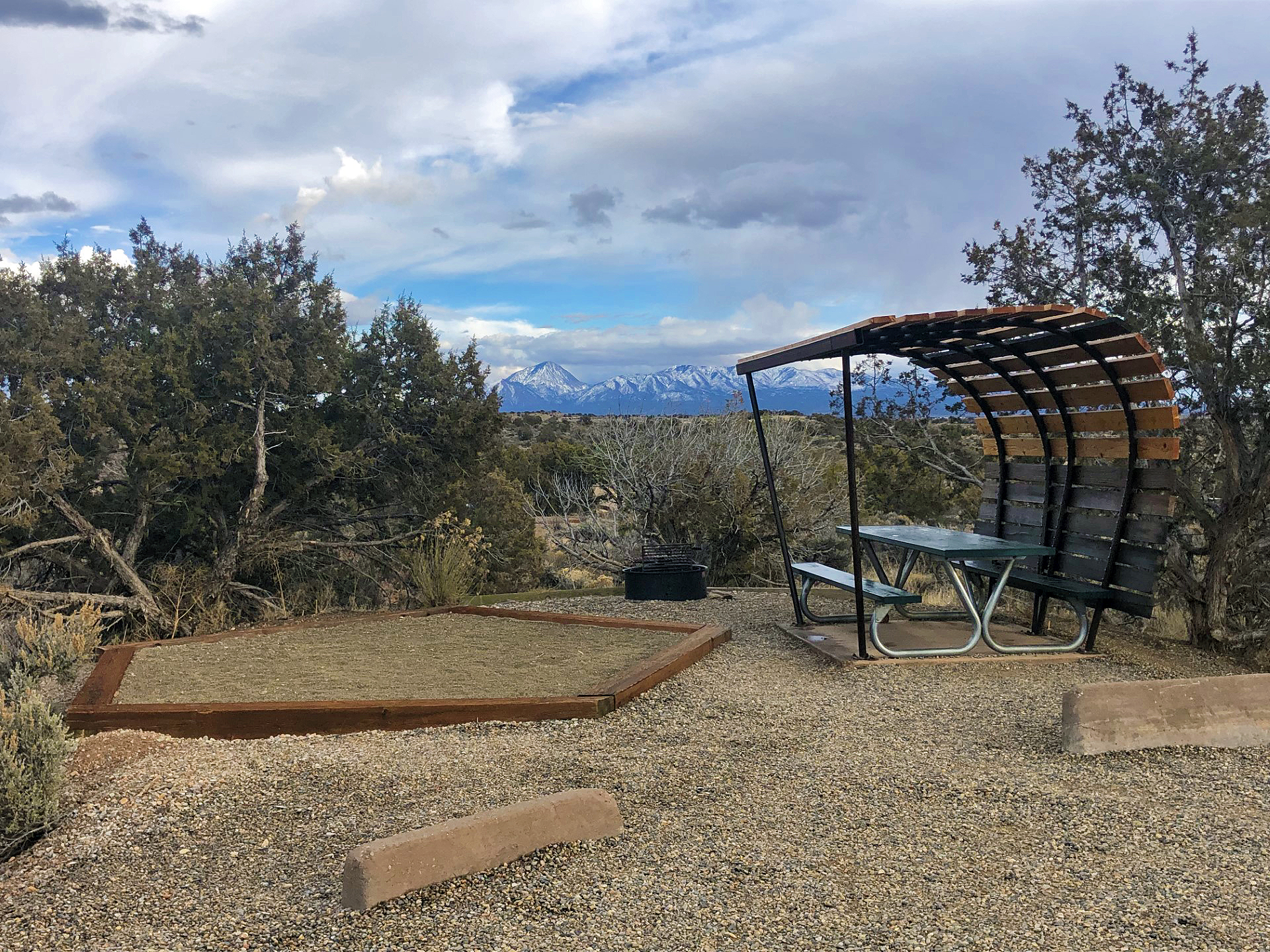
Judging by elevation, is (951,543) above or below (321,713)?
above

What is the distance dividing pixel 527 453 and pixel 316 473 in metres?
8.51

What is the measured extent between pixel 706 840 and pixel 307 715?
2.44 meters

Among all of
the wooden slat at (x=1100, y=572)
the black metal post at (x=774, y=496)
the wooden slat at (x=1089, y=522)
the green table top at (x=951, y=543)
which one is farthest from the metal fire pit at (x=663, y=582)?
the wooden slat at (x=1100, y=572)

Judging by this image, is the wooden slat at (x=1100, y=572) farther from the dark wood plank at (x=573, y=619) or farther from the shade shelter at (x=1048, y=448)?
the dark wood plank at (x=573, y=619)

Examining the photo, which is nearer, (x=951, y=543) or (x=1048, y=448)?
(x=951, y=543)

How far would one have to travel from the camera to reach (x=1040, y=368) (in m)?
6.83

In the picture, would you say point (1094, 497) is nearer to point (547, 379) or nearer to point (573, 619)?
point (573, 619)

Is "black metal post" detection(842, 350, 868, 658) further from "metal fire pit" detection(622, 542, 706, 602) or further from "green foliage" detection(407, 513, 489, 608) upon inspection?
"green foliage" detection(407, 513, 489, 608)

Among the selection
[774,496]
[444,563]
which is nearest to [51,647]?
[444,563]

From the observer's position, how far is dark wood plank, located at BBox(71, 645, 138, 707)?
16.5 ft

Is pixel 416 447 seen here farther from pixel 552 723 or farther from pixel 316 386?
pixel 552 723

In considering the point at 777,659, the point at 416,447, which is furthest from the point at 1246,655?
the point at 416,447

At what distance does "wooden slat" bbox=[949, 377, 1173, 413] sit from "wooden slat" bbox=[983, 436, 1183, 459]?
0.28 m

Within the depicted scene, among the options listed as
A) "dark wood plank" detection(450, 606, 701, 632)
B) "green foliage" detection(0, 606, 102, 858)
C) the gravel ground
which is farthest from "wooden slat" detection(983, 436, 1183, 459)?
"green foliage" detection(0, 606, 102, 858)
